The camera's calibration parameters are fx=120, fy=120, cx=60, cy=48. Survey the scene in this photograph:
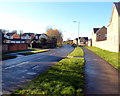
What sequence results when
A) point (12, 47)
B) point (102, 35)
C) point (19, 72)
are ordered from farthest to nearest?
point (102, 35) < point (12, 47) < point (19, 72)

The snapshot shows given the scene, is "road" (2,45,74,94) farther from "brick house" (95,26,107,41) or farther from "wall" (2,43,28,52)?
"brick house" (95,26,107,41)

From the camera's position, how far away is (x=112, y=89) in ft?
17.3

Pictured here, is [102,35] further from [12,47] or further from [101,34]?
[12,47]

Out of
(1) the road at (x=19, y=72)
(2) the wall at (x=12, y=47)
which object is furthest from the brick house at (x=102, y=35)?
(1) the road at (x=19, y=72)

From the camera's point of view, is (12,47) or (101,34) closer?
(12,47)

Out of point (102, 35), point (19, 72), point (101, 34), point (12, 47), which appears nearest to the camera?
point (19, 72)

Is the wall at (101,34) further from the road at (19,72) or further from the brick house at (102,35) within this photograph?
the road at (19,72)

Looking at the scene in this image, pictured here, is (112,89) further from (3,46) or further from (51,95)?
(3,46)

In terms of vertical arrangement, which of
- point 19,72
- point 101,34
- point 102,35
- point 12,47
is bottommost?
point 19,72

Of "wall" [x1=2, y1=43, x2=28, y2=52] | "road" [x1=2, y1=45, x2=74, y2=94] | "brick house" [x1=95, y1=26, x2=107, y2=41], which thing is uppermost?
"brick house" [x1=95, y1=26, x2=107, y2=41]

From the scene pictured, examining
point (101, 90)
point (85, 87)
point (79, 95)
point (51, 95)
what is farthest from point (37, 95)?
point (101, 90)

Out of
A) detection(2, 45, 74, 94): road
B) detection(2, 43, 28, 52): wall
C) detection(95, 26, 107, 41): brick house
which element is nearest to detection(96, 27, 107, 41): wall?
detection(95, 26, 107, 41): brick house

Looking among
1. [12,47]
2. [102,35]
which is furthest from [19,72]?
[102,35]

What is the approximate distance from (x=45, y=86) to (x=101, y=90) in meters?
2.43
